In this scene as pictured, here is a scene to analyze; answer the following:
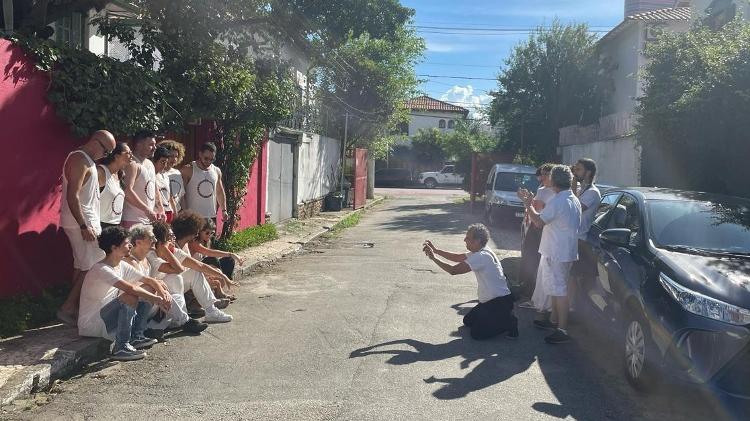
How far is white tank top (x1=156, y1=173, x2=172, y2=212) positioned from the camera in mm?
7426

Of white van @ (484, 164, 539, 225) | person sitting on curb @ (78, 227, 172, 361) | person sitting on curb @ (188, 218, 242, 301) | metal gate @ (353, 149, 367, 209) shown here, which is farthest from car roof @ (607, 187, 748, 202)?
metal gate @ (353, 149, 367, 209)

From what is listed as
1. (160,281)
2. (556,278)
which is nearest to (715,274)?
(556,278)

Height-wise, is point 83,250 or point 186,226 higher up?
→ point 186,226

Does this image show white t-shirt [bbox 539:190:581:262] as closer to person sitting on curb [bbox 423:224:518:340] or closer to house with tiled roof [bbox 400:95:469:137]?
person sitting on curb [bbox 423:224:518:340]

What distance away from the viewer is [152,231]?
6004 millimetres

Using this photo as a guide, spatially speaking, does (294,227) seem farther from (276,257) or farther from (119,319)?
(119,319)

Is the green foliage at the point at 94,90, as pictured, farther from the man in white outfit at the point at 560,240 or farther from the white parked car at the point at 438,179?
→ the white parked car at the point at 438,179

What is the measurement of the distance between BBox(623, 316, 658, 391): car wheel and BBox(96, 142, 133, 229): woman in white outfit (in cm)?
475

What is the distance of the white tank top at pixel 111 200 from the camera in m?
6.39

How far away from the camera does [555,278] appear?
21.0ft

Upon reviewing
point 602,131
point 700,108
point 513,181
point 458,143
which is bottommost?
point 513,181

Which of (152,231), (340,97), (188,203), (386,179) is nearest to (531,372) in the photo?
(152,231)

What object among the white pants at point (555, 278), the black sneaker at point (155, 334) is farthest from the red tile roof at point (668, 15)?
the black sneaker at point (155, 334)

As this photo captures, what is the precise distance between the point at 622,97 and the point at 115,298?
25.4 m
